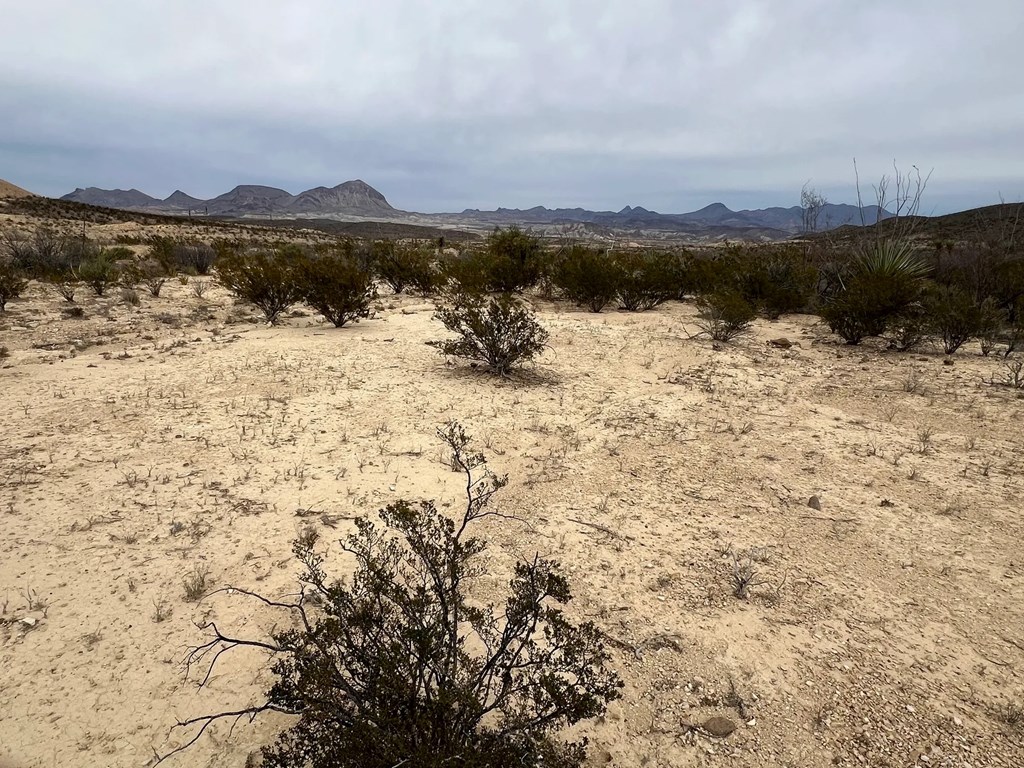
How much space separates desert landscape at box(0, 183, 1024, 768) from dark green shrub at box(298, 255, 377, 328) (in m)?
2.52

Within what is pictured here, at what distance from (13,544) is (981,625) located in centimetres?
612

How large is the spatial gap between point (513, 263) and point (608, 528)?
41.7 feet

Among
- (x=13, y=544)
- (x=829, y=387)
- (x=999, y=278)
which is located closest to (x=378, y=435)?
(x=13, y=544)

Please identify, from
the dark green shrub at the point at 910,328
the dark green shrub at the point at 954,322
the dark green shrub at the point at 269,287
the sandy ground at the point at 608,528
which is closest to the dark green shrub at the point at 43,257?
the dark green shrub at the point at 269,287

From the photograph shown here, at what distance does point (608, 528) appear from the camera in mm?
4039

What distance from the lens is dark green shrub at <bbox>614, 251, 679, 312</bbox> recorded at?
45.8ft

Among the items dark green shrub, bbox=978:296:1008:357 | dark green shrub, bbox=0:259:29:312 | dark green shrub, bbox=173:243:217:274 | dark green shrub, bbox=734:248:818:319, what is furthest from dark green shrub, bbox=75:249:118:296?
dark green shrub, bbox=978:296:1008:357

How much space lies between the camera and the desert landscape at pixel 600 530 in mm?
2465

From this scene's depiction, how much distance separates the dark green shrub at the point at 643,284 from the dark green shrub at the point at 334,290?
6.83m

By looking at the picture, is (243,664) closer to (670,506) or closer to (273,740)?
(273,740)

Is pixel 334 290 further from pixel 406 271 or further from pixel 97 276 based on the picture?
pixel 97 276

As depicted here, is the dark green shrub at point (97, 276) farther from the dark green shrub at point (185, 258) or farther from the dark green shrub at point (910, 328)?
the dark green shrub at point (910, 328)

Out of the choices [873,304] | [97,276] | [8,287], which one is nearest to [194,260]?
[97,276]

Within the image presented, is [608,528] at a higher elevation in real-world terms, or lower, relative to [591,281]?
lower
